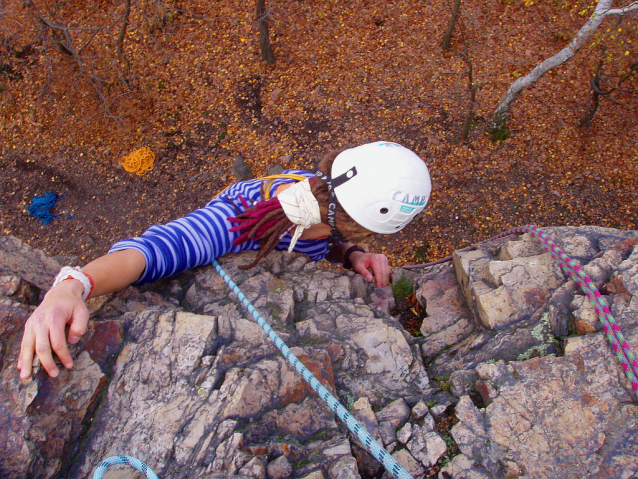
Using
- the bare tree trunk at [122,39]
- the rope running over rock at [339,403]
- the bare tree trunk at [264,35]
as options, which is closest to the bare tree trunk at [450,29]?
the bare tree trunk at [264,35]

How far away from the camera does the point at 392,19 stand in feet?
20.7

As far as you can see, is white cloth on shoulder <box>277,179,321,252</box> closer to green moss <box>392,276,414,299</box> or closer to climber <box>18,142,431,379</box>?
climber <box>18,142,431,379</box>

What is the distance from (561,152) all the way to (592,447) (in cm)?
426

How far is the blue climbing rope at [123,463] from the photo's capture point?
1648 mm

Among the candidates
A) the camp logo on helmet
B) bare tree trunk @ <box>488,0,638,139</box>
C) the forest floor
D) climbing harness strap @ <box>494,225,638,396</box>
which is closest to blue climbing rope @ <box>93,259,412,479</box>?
the camp logo on helmet

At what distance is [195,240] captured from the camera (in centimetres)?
242

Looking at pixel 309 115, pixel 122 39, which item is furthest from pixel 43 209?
pixel 309 115

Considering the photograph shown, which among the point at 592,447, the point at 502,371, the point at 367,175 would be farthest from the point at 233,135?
the point at 592,447

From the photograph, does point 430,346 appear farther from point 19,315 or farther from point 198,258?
point 19,315

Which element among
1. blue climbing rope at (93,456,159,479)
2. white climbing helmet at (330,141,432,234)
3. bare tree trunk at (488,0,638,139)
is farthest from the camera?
bare tree trunk at (488,0,638,139)

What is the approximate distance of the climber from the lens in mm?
1798

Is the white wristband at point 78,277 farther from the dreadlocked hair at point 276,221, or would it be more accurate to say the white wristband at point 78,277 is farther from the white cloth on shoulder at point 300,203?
the white cloth on shoulder at point 300,203

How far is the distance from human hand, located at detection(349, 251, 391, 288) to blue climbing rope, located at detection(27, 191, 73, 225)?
409cm

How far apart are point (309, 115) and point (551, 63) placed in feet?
9.39
